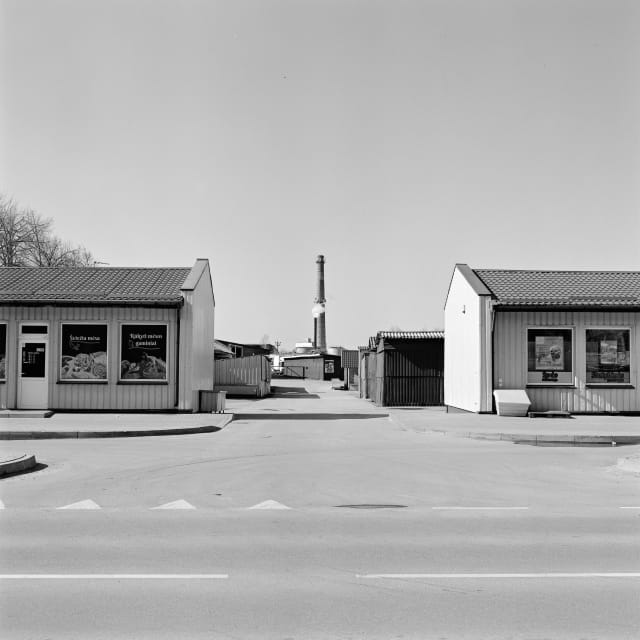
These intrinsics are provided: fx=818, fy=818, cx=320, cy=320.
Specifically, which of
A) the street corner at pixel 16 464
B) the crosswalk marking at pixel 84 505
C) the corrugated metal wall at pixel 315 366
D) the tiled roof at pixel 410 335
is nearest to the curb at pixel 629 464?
the crosswalk marking at pixel 84 505

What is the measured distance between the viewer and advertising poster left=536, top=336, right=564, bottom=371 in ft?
80.8

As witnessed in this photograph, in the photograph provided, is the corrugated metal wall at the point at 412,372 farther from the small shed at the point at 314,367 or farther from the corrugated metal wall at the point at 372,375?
the small shed at the point at 314,367

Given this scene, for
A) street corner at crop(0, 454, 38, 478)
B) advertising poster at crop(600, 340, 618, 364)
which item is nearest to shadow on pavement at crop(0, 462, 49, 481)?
street corner at crop(0, 454, 38, 478)

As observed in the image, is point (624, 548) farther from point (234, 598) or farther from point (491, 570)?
point (234, 598)

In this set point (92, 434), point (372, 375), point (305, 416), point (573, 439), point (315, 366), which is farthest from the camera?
point (315, 366)

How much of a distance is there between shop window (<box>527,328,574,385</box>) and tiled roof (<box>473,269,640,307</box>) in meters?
1.01

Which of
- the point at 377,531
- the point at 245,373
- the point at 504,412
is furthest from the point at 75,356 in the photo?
the point at 245,373

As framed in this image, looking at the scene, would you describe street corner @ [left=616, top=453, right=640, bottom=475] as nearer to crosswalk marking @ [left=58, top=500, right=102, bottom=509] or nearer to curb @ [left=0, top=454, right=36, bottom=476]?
crosswalk marking @ [left=58, top=500, right=102, bottom=509]

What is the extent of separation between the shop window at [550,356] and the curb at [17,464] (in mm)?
15801

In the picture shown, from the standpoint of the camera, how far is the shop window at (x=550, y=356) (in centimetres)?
2462

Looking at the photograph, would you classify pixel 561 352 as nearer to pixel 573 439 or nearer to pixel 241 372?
pixel 573 439

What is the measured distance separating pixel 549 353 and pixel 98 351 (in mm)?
13482

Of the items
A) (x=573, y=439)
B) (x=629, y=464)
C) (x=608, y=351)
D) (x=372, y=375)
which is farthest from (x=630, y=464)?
(x=372, y=375)

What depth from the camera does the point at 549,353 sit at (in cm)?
2467
